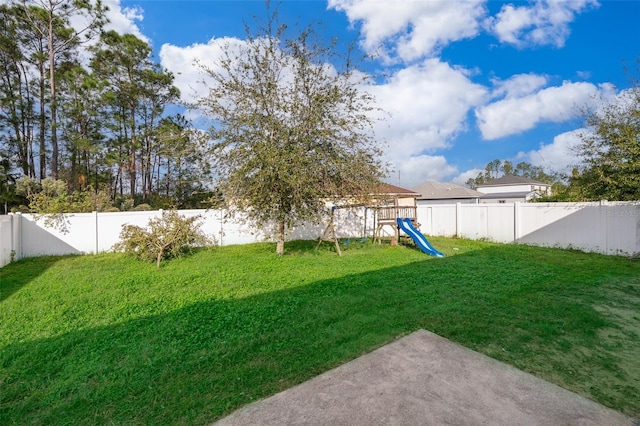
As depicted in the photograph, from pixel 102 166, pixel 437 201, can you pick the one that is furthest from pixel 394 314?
pixel 437 201

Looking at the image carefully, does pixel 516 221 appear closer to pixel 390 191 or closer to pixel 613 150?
pixel 613 150

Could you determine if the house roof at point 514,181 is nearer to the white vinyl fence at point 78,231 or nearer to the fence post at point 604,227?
the fence post at point 604,227

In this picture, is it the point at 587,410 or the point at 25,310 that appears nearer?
the point at 587,410

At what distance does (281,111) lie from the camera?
281 inches

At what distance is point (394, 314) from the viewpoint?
12.6ft

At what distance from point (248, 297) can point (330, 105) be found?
486 centimetres

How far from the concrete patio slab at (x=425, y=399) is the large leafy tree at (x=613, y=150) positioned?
8.81 m

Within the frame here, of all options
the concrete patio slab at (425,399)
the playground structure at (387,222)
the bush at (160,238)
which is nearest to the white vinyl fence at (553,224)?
the playground structure at (387,222)

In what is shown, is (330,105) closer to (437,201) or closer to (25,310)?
(25,310)

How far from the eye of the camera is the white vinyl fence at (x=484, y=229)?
7445 mm

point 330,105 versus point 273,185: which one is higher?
point 330,105

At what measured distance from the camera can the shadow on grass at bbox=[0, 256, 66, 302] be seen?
17.0 ft

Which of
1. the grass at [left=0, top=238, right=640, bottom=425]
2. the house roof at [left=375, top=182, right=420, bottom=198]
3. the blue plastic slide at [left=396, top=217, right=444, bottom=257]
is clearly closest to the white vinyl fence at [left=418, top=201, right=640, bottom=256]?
→ the grass at [left=0, top=238, right=640, bottom=425]

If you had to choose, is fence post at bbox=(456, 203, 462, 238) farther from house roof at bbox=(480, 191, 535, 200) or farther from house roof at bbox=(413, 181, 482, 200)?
house roof at bbox=(480, 191, 535, 200)
